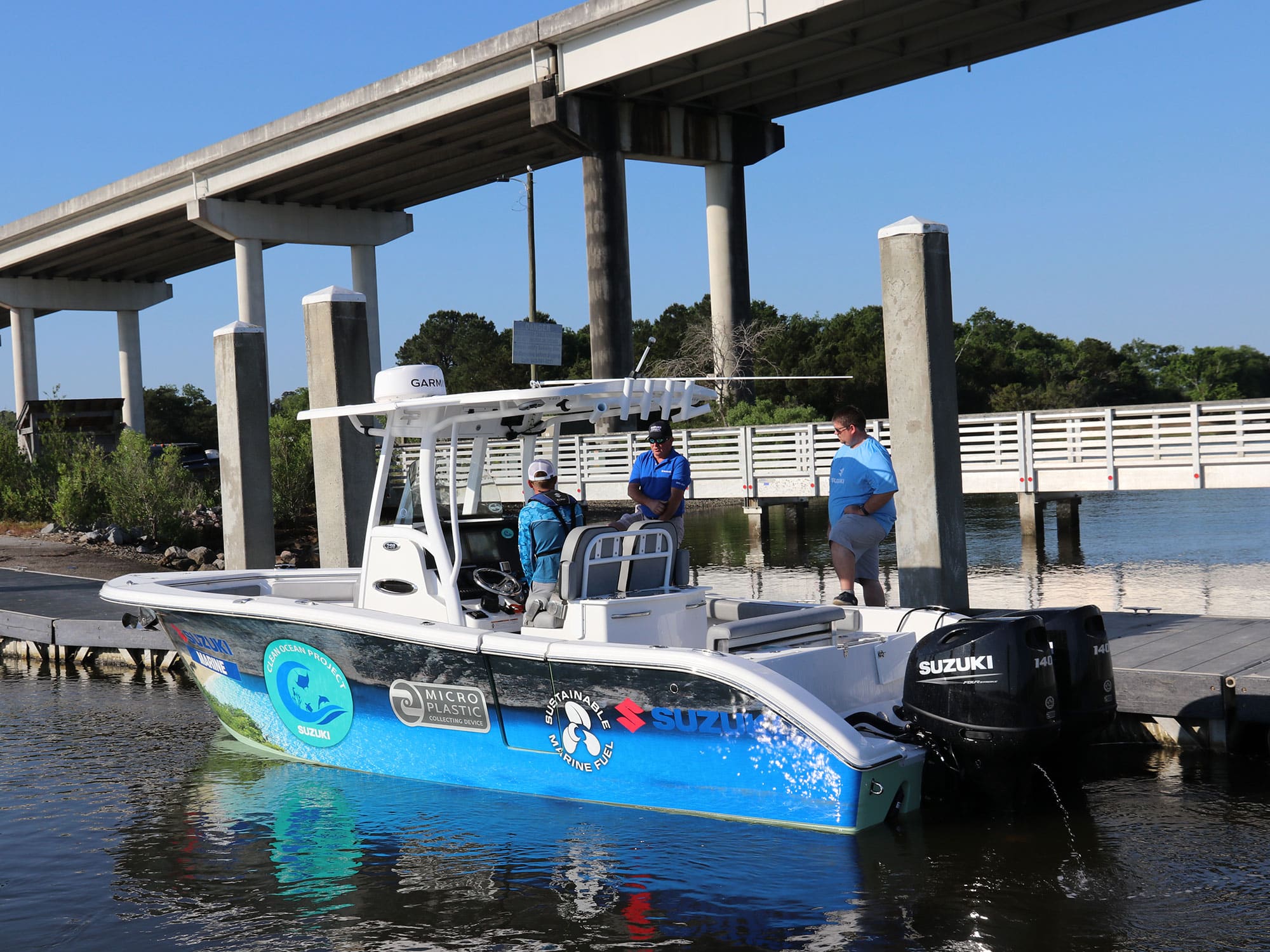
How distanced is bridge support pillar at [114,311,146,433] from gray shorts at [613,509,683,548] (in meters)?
37.7

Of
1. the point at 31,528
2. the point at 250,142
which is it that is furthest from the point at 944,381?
the point at 250,142

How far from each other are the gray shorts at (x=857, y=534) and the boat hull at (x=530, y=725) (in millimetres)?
2346

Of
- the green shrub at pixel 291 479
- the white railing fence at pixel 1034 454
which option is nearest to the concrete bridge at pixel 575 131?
the green shrub at pixel 291 479

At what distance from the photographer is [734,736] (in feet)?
19.1

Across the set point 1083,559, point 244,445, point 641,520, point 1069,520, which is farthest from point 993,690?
point 1069,520

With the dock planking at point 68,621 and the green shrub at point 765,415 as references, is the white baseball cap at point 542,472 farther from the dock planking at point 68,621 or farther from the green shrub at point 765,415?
the green shrub at point 765,415

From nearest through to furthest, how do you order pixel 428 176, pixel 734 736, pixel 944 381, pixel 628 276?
pixel 734 736
pixel 944 381
pixel 628 276
pixel 428 176

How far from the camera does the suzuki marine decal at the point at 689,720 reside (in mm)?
5777

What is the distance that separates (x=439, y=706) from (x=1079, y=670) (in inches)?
131

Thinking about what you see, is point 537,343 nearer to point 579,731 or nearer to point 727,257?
point 727,257

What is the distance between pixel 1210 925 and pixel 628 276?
2622 centimetres

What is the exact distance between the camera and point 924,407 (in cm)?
805

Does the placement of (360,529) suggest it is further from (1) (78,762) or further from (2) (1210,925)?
(2) (1210,925)

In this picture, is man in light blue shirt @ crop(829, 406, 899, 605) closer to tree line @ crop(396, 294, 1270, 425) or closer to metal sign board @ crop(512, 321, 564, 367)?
metal sign board @ crop(512, 321, 564, 367)
